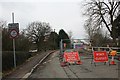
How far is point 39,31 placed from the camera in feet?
335

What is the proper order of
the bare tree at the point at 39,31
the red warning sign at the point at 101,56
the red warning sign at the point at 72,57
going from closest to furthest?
the red warning sign at the point at 101,56, the red warning sign at the point at 72,57, the bare tree at the point at 39,31

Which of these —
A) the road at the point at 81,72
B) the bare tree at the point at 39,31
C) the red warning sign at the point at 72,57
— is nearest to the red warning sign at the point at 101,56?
the road at the point at 81,72

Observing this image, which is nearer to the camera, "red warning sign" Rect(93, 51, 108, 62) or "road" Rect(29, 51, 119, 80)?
"road" Rect(29, 51, 119, 80)

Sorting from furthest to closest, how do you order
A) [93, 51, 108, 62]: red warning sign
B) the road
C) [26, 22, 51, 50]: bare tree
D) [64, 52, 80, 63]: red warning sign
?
1. [26, 22, 51, 50]: bare tree
2. [64, 52, 80, 63]: red warning sign
3. [93, 51, 108, 62]: red warning sign
4. the road

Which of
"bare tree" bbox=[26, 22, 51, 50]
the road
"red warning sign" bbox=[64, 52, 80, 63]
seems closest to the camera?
the road

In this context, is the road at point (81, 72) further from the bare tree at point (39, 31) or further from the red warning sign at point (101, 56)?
the bare tree at point (39, 31)

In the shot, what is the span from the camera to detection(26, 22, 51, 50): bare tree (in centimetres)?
9931

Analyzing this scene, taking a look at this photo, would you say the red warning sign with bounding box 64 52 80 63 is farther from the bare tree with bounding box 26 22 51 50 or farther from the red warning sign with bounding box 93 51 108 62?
the bare tree with bounding box 26 22 51 50

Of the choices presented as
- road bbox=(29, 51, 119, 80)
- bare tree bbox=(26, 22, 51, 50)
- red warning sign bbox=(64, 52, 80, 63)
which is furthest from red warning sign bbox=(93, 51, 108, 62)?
bare tree bbox=(26, 22, 51, 50)

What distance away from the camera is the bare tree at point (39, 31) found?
99312 millimetres

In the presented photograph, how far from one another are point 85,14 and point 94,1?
335cm

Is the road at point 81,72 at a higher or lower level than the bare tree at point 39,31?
lower

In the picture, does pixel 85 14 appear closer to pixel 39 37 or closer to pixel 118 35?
pixel 118 35

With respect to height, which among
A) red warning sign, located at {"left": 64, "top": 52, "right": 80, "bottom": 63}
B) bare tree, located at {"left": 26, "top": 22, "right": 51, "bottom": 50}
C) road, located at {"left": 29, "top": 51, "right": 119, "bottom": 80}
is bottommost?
road, located at {"left": 29, "top": 51, "right": 119, "bottom": 80}
